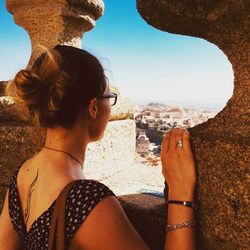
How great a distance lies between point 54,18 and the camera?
287 centimetres

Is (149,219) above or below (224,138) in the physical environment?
below

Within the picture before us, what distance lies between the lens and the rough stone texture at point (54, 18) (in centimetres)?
285

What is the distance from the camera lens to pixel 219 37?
1373 millimetres

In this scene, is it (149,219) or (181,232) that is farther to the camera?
(149,219)

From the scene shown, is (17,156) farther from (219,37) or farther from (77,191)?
(219,37)

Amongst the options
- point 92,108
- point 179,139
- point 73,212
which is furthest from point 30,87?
point 179,139

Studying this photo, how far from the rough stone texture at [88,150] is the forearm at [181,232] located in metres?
1.45

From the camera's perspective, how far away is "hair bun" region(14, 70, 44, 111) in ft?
5.04

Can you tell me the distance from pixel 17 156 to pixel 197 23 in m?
1.81

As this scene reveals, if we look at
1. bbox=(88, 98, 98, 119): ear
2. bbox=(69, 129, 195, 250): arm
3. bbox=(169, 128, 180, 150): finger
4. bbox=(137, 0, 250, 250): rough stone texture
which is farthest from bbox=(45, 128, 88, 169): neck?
bbox=(137, 0, 250, 250): rough stone texture

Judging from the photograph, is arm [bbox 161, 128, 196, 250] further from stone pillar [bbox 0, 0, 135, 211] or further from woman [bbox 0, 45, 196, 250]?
stone pillar [bbox 0, 0, 135, 211]

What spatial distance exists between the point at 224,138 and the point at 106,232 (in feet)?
1.87

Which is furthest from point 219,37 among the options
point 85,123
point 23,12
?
point 23,12

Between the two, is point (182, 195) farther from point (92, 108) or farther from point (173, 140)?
point (92, 108)
